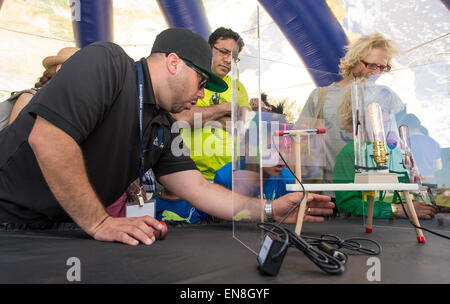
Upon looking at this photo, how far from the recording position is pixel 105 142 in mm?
970

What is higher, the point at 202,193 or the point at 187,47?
the point at 187,47

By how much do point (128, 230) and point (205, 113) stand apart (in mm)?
1028

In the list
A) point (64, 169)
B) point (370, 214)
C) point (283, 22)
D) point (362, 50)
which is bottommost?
point (370, 214)

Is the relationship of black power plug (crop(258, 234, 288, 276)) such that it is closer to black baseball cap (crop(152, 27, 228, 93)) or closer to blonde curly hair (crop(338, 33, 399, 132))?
black baseball cap (crop(152, 27, 228, 93))

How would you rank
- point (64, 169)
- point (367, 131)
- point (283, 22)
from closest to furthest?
1. point (64, 169)
2. point (367, 131)
3. point (283, 22)

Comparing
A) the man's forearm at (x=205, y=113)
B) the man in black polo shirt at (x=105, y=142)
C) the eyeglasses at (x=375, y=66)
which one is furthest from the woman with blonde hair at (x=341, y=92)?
the man's forearm at (x=205, y=113)

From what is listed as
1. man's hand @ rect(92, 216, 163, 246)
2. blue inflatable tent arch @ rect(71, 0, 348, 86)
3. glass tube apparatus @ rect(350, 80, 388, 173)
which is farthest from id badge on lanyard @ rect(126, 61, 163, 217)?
blue inflatable tent arch @ rect(71, 0, 348, 86)

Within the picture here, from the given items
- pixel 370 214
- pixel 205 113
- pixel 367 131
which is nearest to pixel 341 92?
pixel 367 131

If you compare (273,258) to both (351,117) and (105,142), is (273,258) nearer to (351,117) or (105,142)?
(105,142)

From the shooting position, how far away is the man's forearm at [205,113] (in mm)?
1733

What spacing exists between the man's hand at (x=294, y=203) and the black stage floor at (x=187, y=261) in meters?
0.14

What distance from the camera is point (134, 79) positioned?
3.30ft

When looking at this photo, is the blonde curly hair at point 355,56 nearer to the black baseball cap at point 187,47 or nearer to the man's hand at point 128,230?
the black baseball cap at point 187,47
